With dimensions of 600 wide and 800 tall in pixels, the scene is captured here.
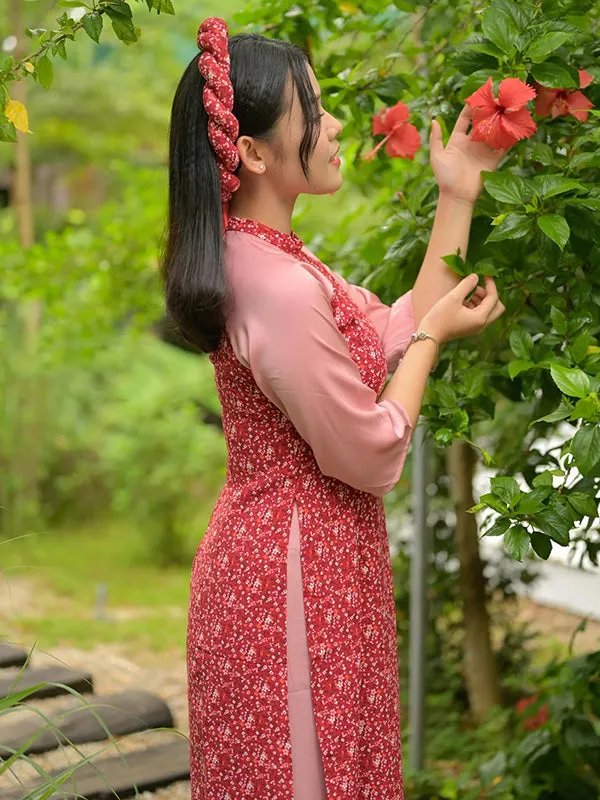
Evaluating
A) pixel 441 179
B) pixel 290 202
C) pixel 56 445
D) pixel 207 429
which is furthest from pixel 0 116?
pixel 56 445

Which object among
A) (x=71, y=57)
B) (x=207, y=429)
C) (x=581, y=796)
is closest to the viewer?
(x=581, y=796)

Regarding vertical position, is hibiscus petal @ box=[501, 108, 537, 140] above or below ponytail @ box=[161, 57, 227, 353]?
above

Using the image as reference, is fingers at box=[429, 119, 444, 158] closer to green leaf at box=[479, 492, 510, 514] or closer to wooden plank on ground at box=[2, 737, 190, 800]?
green leaf at box=[479, 492, 510, 514]

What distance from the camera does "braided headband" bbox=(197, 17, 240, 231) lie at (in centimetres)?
143

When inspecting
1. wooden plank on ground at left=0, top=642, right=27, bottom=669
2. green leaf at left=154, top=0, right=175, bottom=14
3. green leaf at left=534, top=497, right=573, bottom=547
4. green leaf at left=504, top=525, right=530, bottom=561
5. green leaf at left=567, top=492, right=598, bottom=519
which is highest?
green leaf at left=154, top=0, right=175, bottom=14

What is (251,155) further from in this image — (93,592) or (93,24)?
(93,592)

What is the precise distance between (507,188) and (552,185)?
0.06 metres

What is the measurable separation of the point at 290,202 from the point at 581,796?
1.50 metres

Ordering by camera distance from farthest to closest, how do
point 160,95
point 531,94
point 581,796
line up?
point 160,95 < point 581,796 < point 531,94


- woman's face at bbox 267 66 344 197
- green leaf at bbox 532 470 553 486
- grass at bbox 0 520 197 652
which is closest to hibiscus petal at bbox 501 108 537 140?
woman's face at bbox 267 66 344 197

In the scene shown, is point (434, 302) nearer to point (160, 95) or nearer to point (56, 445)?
point (56, 445)

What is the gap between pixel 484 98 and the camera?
1.45 m

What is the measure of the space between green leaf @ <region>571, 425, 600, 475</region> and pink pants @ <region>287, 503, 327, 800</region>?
0.38 meters

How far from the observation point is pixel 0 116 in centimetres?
155
